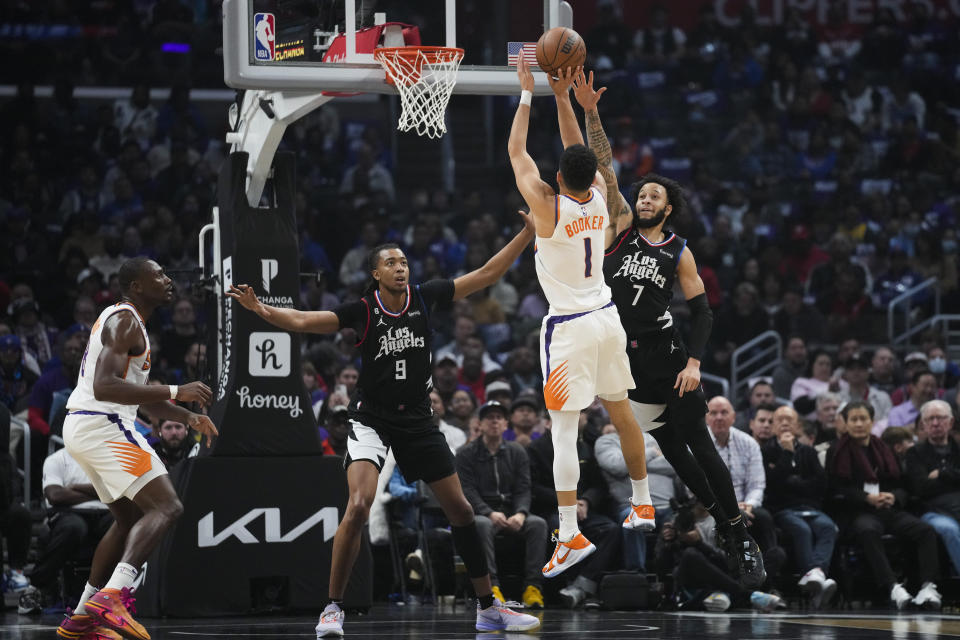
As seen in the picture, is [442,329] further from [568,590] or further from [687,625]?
[687,625]

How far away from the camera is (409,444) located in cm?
842

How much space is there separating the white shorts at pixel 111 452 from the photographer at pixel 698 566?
479cm

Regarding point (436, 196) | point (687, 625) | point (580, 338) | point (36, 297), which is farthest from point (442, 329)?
point (580, 338)

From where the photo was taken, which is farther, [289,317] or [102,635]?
[289,317]

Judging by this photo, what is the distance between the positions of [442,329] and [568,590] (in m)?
5.04

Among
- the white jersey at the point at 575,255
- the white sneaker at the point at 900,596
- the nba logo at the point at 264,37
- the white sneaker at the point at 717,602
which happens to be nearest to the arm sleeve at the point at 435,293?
the white jersey at the point at 575,255

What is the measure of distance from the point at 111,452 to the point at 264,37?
Answer: 2973mm

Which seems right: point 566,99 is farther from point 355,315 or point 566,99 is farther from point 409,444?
point 409,444

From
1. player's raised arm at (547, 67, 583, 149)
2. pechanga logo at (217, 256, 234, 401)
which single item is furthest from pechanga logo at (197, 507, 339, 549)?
player's raised arm at (547, 67, 583, 149)

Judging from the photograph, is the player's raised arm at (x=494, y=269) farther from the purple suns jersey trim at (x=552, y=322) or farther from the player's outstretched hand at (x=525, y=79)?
the player's outstretched hand at (x=525, y=79)

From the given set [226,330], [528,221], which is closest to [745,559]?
[528,221]

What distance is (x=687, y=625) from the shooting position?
30.6 feet

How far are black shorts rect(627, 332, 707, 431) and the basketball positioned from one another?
1659 mm

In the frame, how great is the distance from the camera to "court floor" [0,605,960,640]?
8.56 meters
